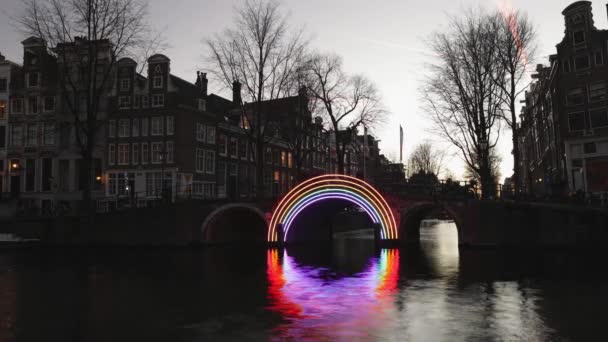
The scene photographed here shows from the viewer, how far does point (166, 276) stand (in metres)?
20.4

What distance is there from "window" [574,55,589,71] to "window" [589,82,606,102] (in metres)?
1.67

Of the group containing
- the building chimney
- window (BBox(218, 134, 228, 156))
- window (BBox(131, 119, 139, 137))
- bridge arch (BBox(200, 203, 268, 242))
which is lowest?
bridge arch (BBox(200, 203, 268, 242))

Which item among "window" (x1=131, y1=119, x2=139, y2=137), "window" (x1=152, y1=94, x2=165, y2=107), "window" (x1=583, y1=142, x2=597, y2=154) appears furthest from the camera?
"window" (x1=131, y1=119, x2=139, y2=137)


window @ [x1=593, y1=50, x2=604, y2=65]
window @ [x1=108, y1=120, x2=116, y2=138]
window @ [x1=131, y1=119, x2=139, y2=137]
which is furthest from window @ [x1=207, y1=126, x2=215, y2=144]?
window @ [x1=593, y1=50, x2=604, y2=65]

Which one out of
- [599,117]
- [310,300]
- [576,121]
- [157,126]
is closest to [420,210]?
[576,121]

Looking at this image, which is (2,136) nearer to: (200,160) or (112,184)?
(112,184)

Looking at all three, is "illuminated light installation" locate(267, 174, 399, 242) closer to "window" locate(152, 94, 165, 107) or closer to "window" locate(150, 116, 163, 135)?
"window" locate(150, 116, 163, 135)

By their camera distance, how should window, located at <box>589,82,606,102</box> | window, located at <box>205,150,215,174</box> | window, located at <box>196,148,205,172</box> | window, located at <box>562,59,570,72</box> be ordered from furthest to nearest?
window, located at <box>205,150,215,174</box> → window, located at <box>196,148,205,172</box> → window, located at <box>562,59,570,72</box> → window, located at <box>589,82,606,102</box>

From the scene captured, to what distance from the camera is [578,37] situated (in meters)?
42.0

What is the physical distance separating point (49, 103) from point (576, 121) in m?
48.5

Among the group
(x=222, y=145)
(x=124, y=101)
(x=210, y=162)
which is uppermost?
(x=124, y=101)

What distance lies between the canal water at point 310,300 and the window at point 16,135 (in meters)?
28.2

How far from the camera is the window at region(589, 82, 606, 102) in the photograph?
4097 centimetres

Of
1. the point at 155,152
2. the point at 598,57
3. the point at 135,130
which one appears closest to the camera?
the point at 598,57
